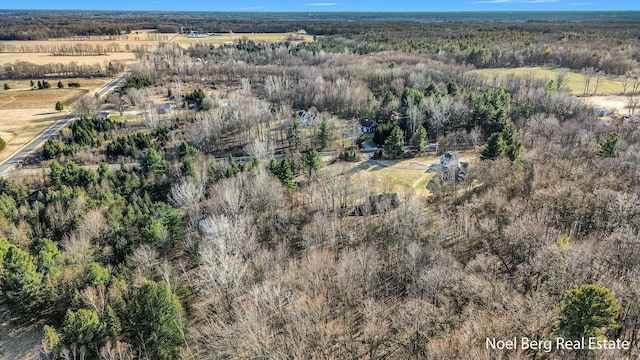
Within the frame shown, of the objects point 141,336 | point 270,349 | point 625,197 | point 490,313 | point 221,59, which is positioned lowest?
point 141,336

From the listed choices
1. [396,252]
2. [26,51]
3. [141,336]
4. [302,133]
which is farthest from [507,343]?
[26,51]

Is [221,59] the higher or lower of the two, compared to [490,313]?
higher

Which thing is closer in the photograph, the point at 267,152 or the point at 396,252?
the point at 396,252

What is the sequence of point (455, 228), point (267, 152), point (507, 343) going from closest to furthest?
point (507, 343) < point (455, 228) < point (267, 152)

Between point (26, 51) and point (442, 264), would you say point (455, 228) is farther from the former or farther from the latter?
point (26, 51)

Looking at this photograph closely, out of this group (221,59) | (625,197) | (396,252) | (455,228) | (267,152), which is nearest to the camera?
(625,197)

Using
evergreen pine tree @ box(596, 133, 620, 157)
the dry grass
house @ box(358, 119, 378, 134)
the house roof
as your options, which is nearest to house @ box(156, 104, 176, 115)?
house @ box(358, 119, 378, 134)

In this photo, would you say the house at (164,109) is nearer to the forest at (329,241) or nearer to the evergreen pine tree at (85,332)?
the forest at (329,241)

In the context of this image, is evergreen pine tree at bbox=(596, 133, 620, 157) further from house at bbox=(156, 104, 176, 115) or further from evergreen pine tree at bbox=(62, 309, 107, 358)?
house at bbox=(156, 104, 176, 115)
